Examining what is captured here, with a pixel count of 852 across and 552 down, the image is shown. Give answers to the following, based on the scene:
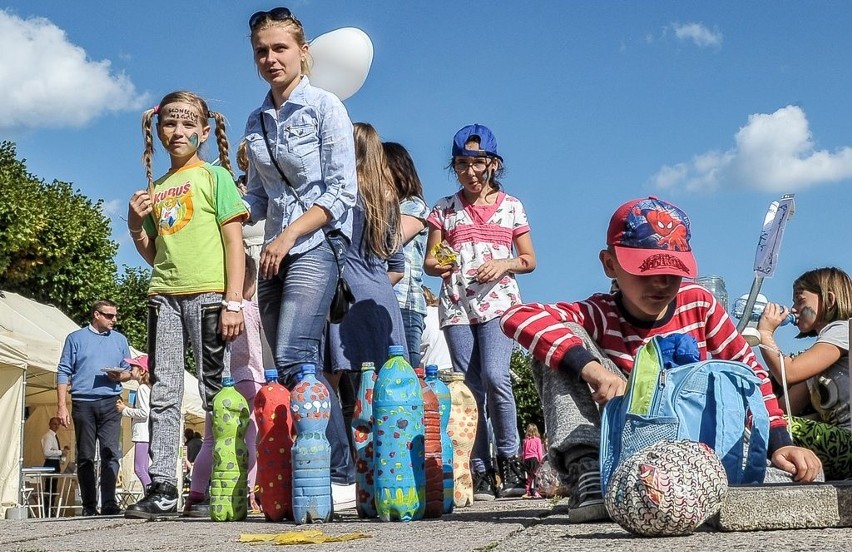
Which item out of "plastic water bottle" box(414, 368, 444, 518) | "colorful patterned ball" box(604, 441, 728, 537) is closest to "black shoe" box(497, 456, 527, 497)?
"plastic water bottle" box(414, 368, 444, 518)

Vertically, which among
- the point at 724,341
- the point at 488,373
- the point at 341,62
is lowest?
the point at 724,341

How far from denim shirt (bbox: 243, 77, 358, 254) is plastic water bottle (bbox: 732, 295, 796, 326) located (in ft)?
8.57

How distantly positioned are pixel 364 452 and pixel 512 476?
2330mm

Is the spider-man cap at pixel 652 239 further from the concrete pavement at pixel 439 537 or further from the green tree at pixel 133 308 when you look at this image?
the green tree at pixel 133 308

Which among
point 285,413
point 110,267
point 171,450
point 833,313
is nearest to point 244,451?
point 285,413

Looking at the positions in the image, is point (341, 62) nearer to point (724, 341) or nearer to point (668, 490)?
point (724, 341)

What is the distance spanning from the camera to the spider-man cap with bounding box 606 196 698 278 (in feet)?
10.9

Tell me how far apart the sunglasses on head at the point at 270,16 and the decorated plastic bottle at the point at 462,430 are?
2.02 meters

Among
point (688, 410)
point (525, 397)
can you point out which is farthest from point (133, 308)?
point (688, 410)

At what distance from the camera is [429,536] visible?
307cm

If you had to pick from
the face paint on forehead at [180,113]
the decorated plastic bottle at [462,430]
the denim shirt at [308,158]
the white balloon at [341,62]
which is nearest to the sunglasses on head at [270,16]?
the denim shirt at [308,158]

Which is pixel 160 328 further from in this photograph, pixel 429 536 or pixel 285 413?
pixel 429 536

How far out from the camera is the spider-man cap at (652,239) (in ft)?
10.9

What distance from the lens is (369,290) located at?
16.9 feet
